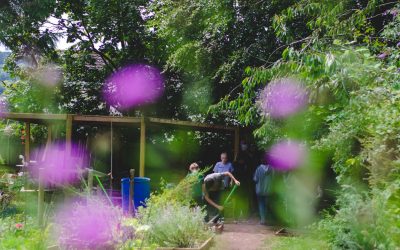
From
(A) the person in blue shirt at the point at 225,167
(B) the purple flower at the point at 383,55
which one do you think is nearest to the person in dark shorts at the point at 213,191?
(A) the person in blue shirt at the point at 225,167

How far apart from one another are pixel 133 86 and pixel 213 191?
725 cm

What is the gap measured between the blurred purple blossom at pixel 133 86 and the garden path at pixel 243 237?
21.4ft

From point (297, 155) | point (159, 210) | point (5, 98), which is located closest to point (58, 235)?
point (159, 210)

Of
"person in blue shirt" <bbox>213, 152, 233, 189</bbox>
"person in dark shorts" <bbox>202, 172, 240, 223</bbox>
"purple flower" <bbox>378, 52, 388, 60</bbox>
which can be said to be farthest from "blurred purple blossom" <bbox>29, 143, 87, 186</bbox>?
"purple flower" <bbox>378, 52, 388, 60</bbox>

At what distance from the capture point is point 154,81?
15656 mm

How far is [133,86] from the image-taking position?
15914mm

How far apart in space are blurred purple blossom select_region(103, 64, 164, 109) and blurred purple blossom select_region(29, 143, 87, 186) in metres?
2.12

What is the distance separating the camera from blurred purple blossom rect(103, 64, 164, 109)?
15648 mm

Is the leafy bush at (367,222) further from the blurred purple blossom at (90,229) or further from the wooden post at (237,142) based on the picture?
the wooden post at (237,142)

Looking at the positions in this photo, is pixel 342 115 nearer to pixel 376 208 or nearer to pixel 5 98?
pixel 376 208

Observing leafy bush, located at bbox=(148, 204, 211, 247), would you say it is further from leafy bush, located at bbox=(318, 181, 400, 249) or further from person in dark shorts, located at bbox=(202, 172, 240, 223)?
person in dark shorts, located at bbox=(202, 172, 240, 223)

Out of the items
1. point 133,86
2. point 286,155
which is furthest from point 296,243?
point 133,86

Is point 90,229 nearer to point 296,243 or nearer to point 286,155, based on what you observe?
point 296,243

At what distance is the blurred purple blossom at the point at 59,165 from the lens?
1085 cm
